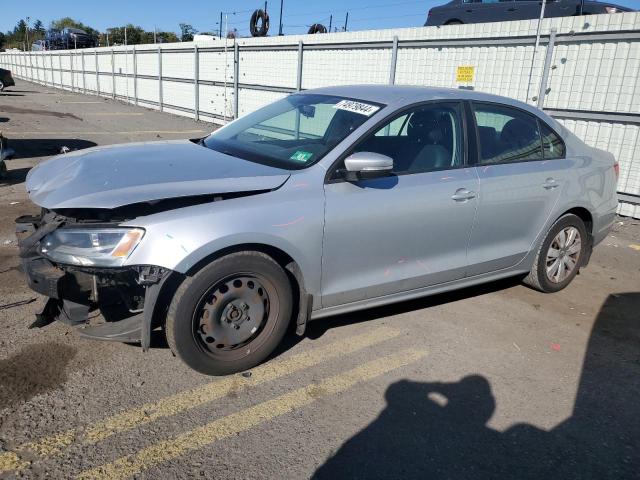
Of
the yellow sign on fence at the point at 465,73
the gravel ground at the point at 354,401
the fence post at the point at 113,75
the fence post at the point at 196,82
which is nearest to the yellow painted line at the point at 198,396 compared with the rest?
the gravel ground at the point at 354,401

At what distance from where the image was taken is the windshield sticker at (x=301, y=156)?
340cm

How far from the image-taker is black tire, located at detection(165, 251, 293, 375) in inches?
113

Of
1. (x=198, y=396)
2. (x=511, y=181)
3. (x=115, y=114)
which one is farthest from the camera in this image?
(x=115, y=114)

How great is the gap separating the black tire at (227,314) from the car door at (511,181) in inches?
65.3

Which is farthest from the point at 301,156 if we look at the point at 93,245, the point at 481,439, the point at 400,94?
the point at 481,439

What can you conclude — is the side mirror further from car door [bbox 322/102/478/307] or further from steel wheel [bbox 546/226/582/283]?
steel wheel [bbox 546/226/582/283]

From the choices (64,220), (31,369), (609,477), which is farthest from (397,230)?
(31,369)

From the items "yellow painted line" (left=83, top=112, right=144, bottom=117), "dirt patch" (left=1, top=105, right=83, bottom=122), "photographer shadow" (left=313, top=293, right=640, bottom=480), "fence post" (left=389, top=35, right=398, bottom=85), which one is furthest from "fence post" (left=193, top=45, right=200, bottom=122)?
"photographer shadow" (left=313, top=293, right=640, bottom=480)

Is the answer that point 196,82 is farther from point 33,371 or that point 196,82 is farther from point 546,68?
point 33,371

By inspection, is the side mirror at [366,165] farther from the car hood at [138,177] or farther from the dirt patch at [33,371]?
the dirt patch at [33,371]

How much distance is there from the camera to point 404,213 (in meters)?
3.49

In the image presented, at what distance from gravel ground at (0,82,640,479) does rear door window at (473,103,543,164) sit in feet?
4.25

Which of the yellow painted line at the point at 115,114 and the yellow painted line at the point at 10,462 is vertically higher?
the yellow painted line at the point at 115,114

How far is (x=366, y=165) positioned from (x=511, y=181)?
1.50 metres
